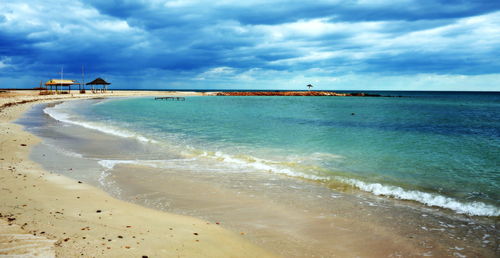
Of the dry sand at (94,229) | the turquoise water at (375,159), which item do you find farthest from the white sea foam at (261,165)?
the dry sand at (94,229)

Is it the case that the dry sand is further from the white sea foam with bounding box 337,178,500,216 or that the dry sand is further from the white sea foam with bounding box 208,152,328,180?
the white sea foam with bounding box 337,178,500,216

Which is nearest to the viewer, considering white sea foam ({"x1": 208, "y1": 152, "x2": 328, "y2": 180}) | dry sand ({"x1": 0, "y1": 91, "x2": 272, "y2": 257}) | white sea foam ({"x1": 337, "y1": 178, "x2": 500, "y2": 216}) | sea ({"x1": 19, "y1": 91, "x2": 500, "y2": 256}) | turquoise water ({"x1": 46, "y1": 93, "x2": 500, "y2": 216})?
dry sand ({"x1": 0, "y1": 91, "x2": 272, "y2": 257})

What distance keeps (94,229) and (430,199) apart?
7.23m

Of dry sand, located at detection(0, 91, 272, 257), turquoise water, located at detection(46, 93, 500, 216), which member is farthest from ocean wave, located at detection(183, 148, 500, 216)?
dry sand, located at detection(0, 91, 272, 257)

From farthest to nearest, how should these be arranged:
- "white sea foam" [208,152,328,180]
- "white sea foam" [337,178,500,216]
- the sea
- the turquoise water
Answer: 1. "white sea foam" [208,152,328,180]
2. the turquoise water
3. the sea
4. "white sea foam" [337,178,500,216]

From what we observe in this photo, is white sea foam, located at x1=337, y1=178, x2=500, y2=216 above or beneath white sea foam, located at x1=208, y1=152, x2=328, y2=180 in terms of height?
beneath

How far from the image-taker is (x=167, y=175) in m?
9.04

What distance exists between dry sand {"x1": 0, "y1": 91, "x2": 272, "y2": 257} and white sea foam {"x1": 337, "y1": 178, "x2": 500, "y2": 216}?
4570 mm

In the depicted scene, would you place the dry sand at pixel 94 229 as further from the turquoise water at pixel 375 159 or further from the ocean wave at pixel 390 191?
the ocean wave at pixel 390 191

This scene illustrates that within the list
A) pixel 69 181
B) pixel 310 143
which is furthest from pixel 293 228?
pixel 310 143

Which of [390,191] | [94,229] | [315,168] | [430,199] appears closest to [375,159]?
[315,168]

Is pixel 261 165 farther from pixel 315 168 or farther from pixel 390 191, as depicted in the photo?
pixel 390 191

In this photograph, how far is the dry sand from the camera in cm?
421

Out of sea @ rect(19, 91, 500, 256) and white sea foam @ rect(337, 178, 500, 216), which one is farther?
sea @ rect(19, 91, 500, 256)
